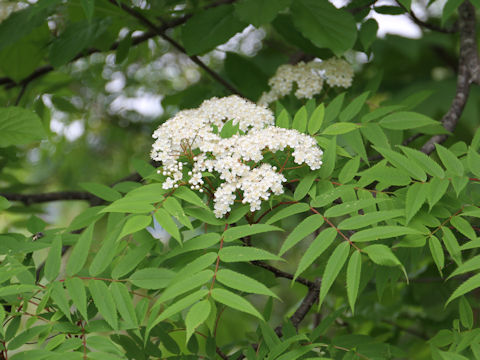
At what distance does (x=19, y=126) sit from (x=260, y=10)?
1132mm

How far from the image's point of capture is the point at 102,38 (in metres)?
2.89

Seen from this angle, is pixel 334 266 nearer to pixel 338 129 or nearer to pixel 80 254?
pixel 338 129

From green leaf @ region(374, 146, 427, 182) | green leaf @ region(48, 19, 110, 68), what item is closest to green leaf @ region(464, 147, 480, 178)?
green leaf @ region(374, 146, 427, 182)

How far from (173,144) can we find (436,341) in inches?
40.9

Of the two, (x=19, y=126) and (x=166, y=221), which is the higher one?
(x=166, y=221)

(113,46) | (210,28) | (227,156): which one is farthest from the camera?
(113,46)

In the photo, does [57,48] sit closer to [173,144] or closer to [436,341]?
[173,144]

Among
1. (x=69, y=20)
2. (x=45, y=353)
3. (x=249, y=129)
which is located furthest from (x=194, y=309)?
(x=69, y=20)

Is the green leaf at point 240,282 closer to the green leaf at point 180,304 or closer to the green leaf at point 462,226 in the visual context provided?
the green leaf at point 180,304

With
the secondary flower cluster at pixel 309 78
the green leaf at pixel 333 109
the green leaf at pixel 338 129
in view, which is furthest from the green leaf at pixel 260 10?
the green leaf at pixel 338 129

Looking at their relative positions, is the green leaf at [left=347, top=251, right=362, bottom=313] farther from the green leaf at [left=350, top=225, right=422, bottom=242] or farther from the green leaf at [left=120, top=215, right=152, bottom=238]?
the green leaf at [left=120, top=215, right=152, bottom=238]

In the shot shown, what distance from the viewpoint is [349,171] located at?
64.1 inches

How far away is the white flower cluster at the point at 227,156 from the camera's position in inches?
59.9

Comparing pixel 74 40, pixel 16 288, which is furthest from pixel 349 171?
pixel 74 40
